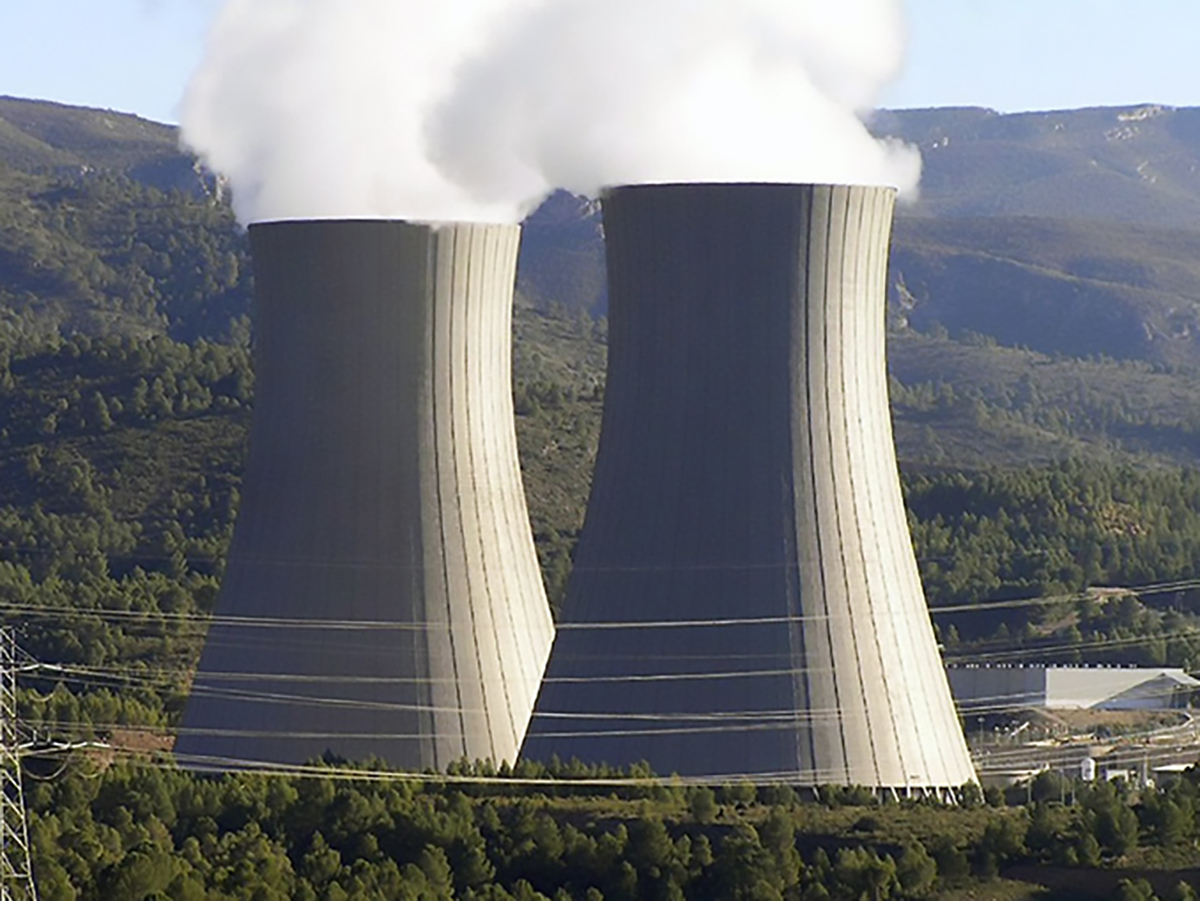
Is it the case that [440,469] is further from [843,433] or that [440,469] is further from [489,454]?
[843,433]

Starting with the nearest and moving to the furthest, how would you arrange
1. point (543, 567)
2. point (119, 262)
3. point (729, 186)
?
point (729, 186) → point (543, 567) → point (119, 262)

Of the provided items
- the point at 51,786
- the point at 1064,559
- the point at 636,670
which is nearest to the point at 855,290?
the point at 636,670

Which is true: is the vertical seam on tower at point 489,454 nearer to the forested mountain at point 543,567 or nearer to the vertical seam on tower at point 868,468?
the forested mountain at point 543,567

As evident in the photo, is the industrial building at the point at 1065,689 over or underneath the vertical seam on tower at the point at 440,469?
underneath

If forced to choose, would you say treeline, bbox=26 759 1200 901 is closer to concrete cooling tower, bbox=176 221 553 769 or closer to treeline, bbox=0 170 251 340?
concrete cooling tower, bbox=176 221 553 769

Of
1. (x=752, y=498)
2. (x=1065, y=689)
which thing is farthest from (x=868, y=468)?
(x=1065, y=689)

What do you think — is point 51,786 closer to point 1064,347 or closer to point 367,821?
point 367,821

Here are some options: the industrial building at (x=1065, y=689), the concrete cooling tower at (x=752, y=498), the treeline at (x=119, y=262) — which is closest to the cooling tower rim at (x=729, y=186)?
the concrete cooling tower at (x=752, y=498)
